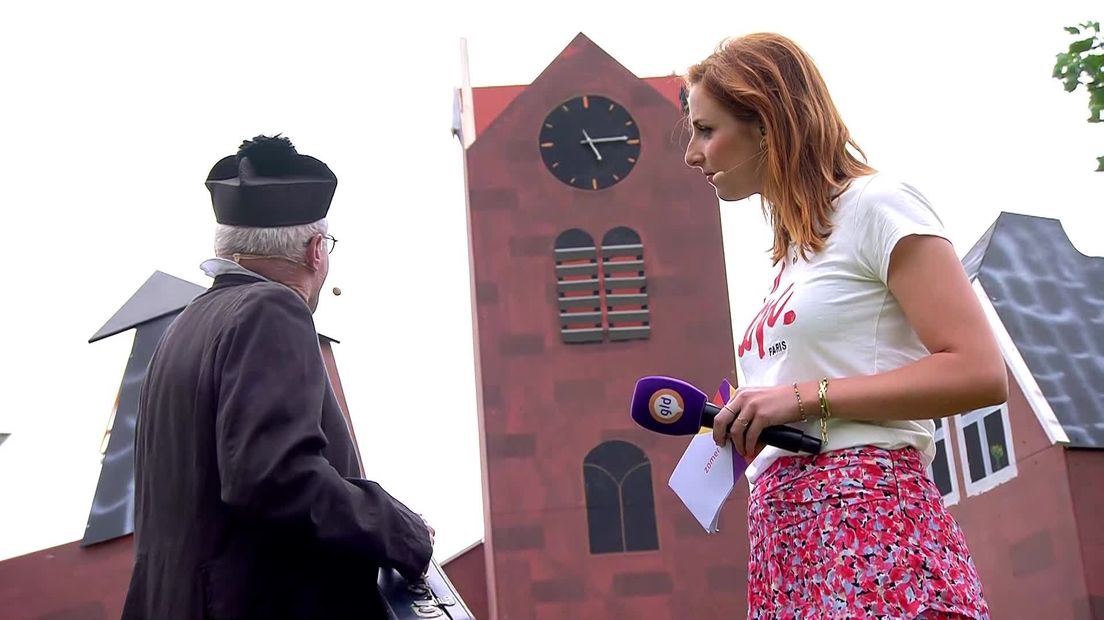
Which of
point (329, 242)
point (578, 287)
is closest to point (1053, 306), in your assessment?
point (578, 287)

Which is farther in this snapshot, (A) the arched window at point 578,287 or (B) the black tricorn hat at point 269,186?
(A) the arched window at point 578,287

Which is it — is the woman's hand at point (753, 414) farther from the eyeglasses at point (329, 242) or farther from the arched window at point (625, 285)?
the arched window at point (625, 285)

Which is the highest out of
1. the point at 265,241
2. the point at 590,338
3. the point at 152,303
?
the point at 152,303

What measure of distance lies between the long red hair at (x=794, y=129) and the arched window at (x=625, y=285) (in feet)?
39.0

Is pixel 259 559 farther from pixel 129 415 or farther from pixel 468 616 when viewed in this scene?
pixel 129 415

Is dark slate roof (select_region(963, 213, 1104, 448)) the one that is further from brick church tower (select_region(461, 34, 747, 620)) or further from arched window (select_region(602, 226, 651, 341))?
arched window (select_region(602, 226, 651, 341))

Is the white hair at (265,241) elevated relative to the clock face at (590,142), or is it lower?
lower

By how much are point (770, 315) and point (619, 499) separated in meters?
11.7

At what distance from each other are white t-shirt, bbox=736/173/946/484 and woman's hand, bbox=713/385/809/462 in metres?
0.03

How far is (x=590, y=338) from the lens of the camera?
1411cm

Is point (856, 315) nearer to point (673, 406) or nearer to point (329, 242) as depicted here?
point (673, 406)

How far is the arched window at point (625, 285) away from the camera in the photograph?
14.2m

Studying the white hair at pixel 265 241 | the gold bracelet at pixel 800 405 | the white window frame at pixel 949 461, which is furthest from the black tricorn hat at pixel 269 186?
the white window frame at pixel 949 461

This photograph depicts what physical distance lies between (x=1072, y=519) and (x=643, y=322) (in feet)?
16.7
